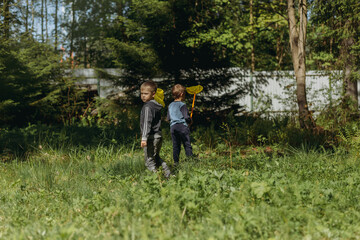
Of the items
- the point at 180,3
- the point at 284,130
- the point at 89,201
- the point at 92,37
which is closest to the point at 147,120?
the point at 89,201

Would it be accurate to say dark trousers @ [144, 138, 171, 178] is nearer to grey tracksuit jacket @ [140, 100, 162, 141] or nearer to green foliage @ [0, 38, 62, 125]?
grey tracksuit jacket @ [140, 100, 162, 141]

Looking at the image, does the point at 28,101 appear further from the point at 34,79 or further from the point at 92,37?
the point at 92,37

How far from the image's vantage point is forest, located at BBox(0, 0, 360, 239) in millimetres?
2916

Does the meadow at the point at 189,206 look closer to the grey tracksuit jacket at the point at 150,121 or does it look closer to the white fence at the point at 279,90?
the grey tracksuit jacket at the point at 150,121

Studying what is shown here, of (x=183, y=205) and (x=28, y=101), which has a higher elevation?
(x=28, y=101)

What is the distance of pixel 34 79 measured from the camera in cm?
1206

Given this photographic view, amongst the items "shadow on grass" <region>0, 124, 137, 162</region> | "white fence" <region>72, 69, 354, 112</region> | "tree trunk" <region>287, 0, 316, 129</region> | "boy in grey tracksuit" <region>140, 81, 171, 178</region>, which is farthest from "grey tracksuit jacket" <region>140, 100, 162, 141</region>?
"white fence" <region>72, 69, 354, 112</region>

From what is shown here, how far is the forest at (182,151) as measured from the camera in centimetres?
292

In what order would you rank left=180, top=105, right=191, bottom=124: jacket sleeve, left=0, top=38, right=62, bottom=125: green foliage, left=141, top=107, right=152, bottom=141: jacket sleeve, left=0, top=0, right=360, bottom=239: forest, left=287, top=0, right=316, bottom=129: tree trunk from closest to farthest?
1. left=0, top=0, right=360, bottom=239: forest
2. left=141, top=107, right=152, bottom=141: jacket sleeve
3. left=180, top=105, right=191, bottom=124: jacket sleeve
4. left=287, top=0, right=316, bottom=129: tree trunk
5. left=0, top=38, right=62, bottom=125: green foliage

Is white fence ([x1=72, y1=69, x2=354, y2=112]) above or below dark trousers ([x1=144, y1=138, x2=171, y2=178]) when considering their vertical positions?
above

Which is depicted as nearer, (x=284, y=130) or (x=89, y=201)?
(x=89, y=201)

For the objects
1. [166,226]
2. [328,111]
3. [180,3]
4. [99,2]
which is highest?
[99,2]

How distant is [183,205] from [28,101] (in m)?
10.2

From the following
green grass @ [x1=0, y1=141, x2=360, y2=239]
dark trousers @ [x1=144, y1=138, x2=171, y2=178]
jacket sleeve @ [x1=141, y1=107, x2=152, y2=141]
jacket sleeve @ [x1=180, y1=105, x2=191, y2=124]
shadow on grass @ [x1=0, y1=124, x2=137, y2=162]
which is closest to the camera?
green grass @ [x1=0, y1=141, x2=360, y2=239]
